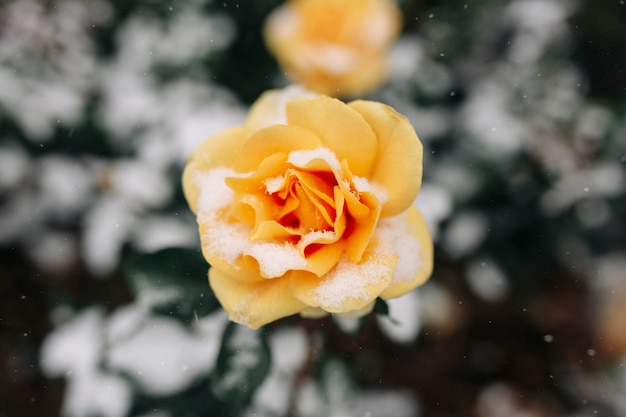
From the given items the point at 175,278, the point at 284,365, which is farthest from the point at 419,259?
the point at 284,365

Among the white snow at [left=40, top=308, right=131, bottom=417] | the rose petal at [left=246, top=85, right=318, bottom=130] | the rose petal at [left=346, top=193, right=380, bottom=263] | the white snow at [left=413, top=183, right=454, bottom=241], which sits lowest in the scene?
the white snow at [left=40, top=308, right=131, bottom=417]

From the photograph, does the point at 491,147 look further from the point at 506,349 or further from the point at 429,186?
the point at 506,349

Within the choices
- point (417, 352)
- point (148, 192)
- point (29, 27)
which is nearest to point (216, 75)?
point (148, 192)

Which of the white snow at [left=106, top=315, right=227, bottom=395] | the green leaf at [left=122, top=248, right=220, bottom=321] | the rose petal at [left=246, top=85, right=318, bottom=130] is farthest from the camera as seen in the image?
the white snow at [left=106, top=315, right=227, bottom=395]

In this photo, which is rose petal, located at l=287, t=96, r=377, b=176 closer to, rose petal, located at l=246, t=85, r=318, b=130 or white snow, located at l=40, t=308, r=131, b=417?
rose petal, located at l=246, t=85, r=318, b=130

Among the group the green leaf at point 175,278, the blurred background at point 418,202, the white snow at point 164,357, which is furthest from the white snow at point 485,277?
the green leaf at point 175,278

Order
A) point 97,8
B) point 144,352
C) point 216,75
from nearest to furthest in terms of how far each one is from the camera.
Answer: point 144,352 → point 216,75 → point 97,8

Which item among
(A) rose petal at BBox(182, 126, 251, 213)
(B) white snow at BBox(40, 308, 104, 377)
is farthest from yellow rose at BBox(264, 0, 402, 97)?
(B) white snow at BBox(40, 308, 104, 377)
